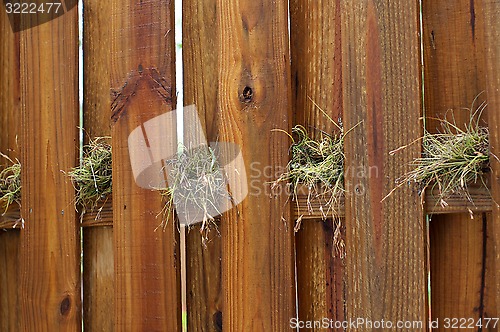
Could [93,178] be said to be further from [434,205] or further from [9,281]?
[434,205]

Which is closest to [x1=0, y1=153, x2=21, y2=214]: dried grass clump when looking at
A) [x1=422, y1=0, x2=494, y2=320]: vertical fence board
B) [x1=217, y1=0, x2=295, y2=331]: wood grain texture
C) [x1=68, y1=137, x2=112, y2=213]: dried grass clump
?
[x1=68, y1=137, x2=112, y2=213]: dried grass clump

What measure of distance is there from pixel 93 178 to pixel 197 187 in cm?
44

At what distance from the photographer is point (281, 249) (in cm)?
187

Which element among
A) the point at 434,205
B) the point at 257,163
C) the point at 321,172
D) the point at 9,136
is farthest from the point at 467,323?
the point at 9,136

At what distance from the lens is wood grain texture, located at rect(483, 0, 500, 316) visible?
1.64 m

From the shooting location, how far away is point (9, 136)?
2.50 m

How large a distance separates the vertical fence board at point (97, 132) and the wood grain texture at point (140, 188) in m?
0.15

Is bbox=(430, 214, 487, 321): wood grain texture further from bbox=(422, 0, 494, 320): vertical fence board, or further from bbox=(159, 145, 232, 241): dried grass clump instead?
bbox=(159, 145, 232, 241): dried grass clump

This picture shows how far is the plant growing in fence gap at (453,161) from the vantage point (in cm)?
168

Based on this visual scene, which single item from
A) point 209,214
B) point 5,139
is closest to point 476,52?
point 209,214

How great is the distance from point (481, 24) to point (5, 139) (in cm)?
182

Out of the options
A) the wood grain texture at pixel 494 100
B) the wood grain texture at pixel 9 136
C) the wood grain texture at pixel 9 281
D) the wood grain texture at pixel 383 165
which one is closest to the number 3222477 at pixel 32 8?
the wood grain texture at pixel 9 136

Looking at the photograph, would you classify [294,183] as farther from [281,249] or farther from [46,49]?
[46,49]

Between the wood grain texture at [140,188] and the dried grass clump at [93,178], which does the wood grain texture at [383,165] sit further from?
the dried grass clump at [93,178]
